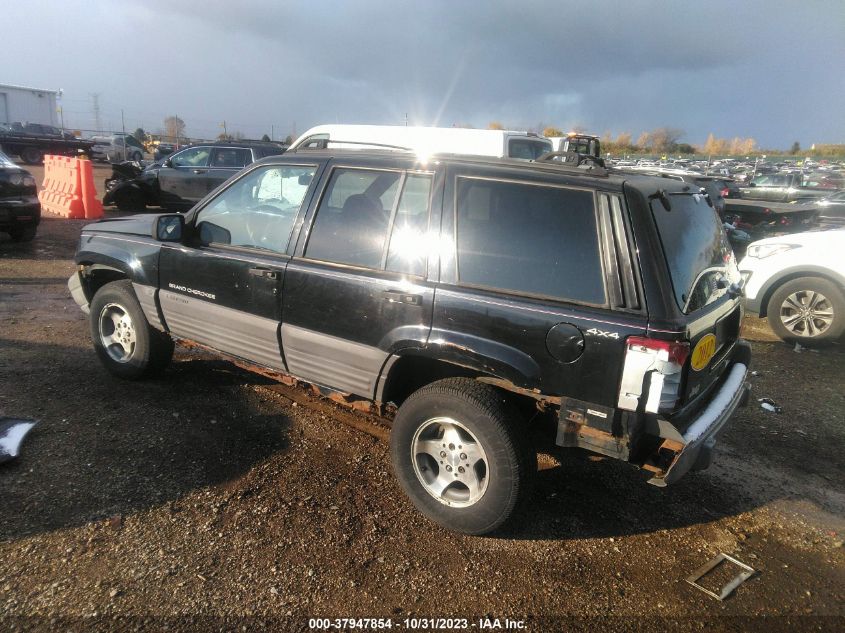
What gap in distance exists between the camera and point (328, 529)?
3127 mm

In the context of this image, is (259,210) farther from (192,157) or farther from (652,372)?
(192,157)

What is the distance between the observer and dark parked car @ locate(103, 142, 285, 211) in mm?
12969

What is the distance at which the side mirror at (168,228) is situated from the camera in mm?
4062

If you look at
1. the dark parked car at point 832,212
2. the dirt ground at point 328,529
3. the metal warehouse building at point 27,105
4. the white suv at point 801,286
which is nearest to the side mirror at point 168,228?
the dirt ground at point 328,529

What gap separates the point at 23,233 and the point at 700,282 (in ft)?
34.4

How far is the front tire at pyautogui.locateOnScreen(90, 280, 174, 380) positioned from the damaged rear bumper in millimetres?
3637

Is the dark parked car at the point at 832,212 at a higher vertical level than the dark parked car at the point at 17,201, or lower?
higher

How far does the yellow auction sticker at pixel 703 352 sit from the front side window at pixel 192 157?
491 inches

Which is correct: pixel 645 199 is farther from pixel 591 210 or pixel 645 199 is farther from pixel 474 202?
pixel 474 202

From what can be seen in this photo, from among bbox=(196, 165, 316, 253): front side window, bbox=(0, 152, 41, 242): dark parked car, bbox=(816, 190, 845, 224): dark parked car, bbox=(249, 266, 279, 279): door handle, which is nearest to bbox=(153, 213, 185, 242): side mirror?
bbox=(196, 165, 316, 253): front side window

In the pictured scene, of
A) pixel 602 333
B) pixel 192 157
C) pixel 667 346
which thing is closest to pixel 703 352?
pixel 667 346

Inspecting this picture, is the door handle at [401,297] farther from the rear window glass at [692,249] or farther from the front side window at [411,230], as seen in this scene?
the rear window glass at [692,249]

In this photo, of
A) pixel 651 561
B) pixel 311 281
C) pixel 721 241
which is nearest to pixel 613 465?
pixel 651 561

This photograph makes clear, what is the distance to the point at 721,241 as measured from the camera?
357 centimetres
